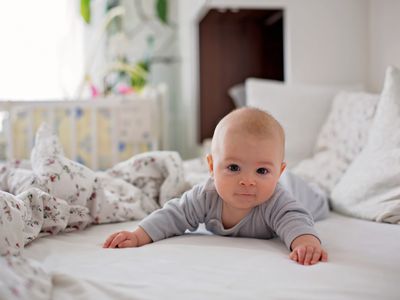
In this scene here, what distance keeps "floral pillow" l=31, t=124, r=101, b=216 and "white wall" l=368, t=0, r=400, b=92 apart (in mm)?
1338

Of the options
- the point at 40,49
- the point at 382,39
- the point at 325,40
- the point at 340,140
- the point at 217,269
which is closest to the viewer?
the point at 217,269

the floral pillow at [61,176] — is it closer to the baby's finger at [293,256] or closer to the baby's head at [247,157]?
the baby's head at [247,157]

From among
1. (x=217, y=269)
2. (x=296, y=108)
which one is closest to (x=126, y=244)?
(x=217, y=269)

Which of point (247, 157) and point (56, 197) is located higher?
point (247, 157)

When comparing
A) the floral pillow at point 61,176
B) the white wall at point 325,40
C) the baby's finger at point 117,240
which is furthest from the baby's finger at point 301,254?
the white wall at point 325,40

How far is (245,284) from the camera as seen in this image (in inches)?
30.4

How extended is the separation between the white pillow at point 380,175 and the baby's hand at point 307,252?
0.37m

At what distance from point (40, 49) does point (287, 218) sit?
2605 millimetres

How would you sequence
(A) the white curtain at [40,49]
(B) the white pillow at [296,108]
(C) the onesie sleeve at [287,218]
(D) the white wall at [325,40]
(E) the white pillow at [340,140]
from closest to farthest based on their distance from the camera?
1. (C) the onesie sleeve at [287,218]
2. (E) the white pillow at [340,140]
3. (B) the white pillow at [296,108]
4. (D) the white wall at [325,40]
5. (A) the white curtain at [40,49]

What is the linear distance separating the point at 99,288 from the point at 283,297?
26 cm

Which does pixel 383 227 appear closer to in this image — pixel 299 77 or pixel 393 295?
pixel 393 295

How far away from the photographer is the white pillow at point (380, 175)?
1.27 metres

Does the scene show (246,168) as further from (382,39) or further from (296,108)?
(382,39)

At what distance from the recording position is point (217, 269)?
33.1 inches
